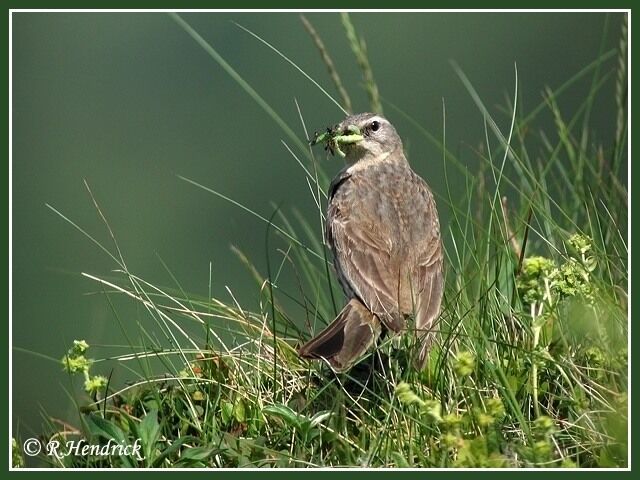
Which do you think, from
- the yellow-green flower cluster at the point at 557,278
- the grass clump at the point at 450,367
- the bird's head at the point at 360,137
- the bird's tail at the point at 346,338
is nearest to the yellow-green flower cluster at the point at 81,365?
the grass clump at the point at 450,367

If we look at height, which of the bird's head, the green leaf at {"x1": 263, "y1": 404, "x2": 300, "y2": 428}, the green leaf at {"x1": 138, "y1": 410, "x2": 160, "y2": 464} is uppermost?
the bird's head

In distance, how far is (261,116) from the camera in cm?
2258

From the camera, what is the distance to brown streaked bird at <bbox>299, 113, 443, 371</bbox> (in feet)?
20.9

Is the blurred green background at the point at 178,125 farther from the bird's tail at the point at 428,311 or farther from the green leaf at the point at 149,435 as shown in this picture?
the green leaf at the point at 149,435

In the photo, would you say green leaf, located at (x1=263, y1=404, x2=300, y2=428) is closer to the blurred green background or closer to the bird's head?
the bird's head

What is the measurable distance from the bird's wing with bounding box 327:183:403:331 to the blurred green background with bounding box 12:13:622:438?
312 cm

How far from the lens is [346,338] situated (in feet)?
20.6

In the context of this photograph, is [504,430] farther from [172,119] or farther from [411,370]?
[172,119]

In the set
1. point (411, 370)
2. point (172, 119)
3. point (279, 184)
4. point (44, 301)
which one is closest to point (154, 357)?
point (411, 370)

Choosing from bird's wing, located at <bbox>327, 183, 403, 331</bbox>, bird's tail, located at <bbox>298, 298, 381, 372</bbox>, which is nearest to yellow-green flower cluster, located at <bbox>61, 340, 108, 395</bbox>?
bird's tail, located at <bbox>298, 298, 381, 372</bbox>

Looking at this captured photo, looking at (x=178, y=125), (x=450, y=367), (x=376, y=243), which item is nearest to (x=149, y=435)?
(x=450, y=367)

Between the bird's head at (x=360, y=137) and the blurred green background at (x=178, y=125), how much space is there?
2.31 meters

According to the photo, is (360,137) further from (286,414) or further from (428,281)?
(286,414)

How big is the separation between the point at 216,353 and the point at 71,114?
15.6 meters
